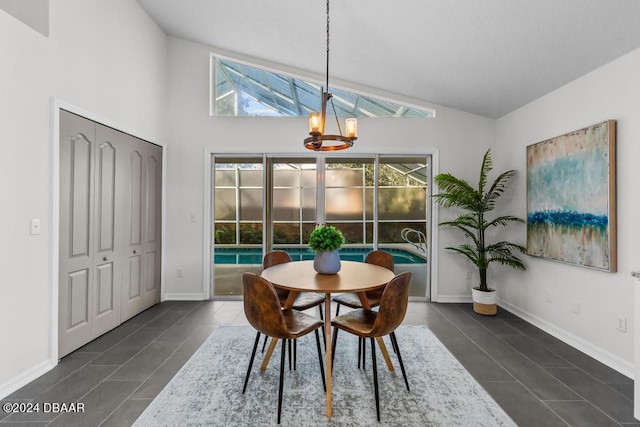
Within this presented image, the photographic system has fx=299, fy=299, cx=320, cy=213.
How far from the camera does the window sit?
13.5ft

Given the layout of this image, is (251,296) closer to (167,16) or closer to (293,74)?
(293,74)

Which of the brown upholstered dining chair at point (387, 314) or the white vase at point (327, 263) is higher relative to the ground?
the white vase at point (327, 263)

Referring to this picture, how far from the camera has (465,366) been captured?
236cm

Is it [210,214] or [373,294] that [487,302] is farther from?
[210,214]

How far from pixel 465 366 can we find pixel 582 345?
3.99 feet

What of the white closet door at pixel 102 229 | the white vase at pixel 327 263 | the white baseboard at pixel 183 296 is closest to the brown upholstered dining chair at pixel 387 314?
the white vase at pixel 327 263

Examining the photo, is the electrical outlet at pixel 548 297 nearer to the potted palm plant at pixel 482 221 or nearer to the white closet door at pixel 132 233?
the potted palm plant at pixel 482 221

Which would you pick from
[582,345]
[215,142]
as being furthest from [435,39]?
[582,345]

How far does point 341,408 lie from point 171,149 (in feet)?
12.2

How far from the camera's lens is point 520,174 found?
11.5 ft

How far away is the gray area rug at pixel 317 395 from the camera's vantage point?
5.71 ft

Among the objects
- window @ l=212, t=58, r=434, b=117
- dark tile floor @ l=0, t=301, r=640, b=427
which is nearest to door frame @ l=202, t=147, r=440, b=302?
window @ l=212, t=58, r=434, b=117

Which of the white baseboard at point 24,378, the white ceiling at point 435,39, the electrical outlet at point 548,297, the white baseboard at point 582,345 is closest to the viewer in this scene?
the white baseboard at point 24,378

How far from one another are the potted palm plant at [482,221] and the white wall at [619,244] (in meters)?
0.23
